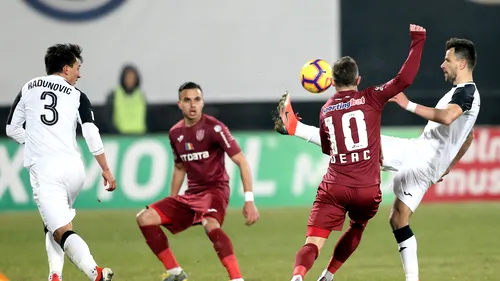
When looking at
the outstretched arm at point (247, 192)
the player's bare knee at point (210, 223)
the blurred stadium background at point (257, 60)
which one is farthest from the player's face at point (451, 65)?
the blurred stadium background at point (257, 60)

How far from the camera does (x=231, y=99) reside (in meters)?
18.2

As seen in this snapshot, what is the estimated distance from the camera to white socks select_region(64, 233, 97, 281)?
26.0 ft

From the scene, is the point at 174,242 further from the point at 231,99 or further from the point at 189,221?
the point at 231,99

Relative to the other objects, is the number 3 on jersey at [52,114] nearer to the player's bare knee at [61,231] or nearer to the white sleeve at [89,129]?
the white sleeve at [89,129]

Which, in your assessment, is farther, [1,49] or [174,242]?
[1,49]

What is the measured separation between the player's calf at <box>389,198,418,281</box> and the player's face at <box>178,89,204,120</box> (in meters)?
1.96

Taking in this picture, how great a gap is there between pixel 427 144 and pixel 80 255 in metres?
2.94

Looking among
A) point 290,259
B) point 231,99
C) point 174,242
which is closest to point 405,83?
point 290,259

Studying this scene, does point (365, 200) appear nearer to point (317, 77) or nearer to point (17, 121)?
point (317, 77)

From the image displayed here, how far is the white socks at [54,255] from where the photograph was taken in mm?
8508

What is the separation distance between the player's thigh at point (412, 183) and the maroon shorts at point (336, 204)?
506 mm

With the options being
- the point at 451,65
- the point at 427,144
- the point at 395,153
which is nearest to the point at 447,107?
the point at 451,65

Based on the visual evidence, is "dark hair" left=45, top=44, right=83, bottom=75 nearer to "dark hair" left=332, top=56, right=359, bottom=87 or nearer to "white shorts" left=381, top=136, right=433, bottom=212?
"dark hair" left=332, top=56, right=359, bottom=87

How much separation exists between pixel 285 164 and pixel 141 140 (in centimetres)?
219
